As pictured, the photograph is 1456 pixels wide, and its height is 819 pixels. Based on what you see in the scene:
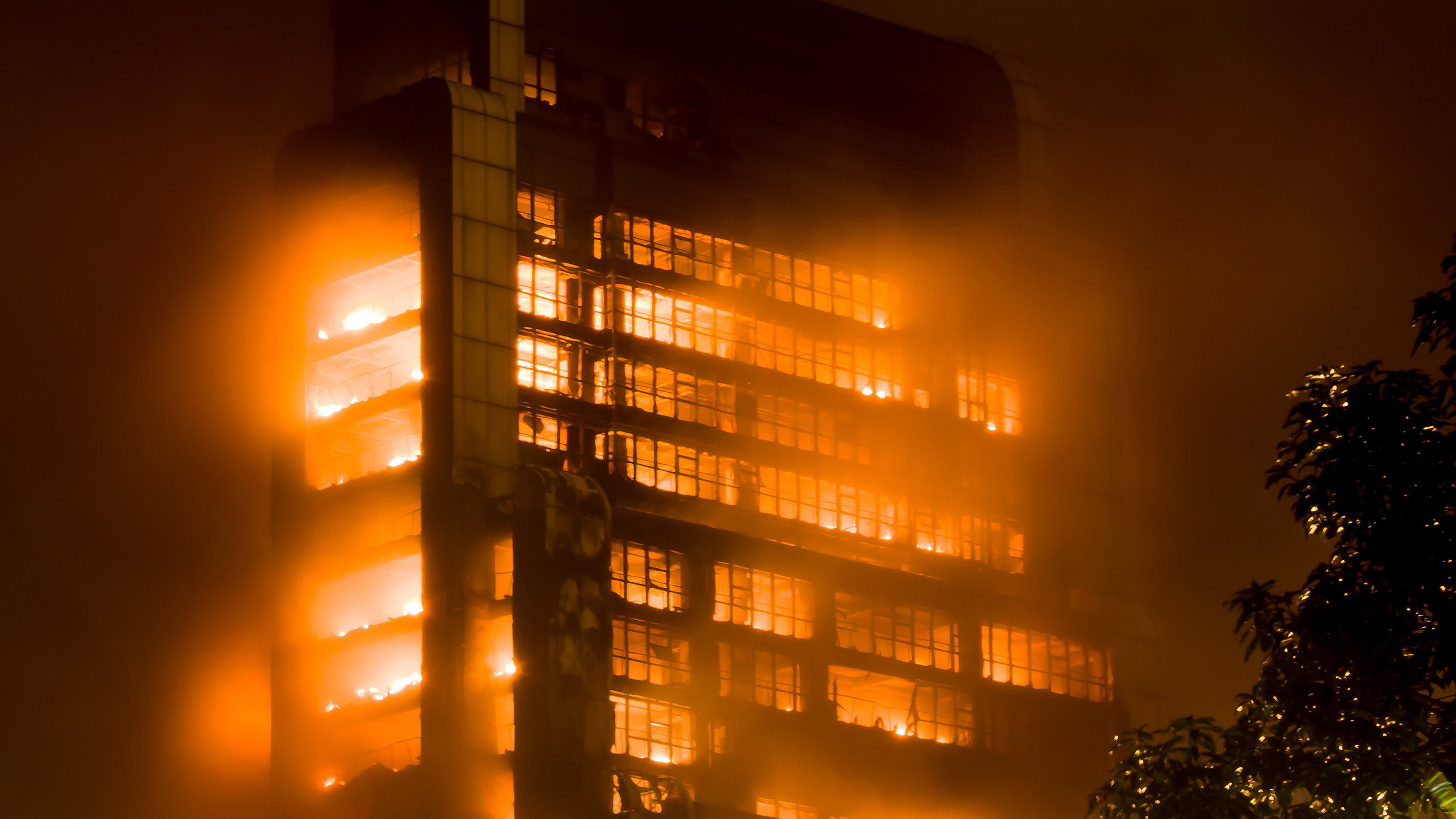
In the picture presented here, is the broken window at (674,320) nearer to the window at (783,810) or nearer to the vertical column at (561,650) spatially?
the vertical column at (561,650)

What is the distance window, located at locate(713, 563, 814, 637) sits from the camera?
128 m

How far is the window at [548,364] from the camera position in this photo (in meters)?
123

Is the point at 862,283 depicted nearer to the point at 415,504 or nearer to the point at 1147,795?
the point at 415,504

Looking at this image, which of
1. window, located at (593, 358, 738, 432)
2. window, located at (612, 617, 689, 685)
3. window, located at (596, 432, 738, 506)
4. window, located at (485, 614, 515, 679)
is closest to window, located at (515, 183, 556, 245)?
window, located at (593, 358, 738, 432)

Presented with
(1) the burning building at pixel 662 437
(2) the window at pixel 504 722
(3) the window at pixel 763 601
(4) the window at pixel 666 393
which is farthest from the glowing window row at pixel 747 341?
(2) the window at pixel 504 722

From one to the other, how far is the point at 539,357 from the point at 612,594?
13.7 meters

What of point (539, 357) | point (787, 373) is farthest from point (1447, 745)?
point (787, 373)

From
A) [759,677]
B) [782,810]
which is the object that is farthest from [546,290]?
[782,810]

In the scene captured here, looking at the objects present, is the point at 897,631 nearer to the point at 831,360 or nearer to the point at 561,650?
the point at 831,360

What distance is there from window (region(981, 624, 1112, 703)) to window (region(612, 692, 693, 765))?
26490mm

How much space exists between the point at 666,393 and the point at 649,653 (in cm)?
1575

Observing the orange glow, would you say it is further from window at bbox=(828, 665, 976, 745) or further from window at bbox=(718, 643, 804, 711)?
window at bbox=(828, 665, 976, 745)

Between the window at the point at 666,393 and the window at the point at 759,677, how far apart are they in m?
13.3

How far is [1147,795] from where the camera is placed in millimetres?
33250
